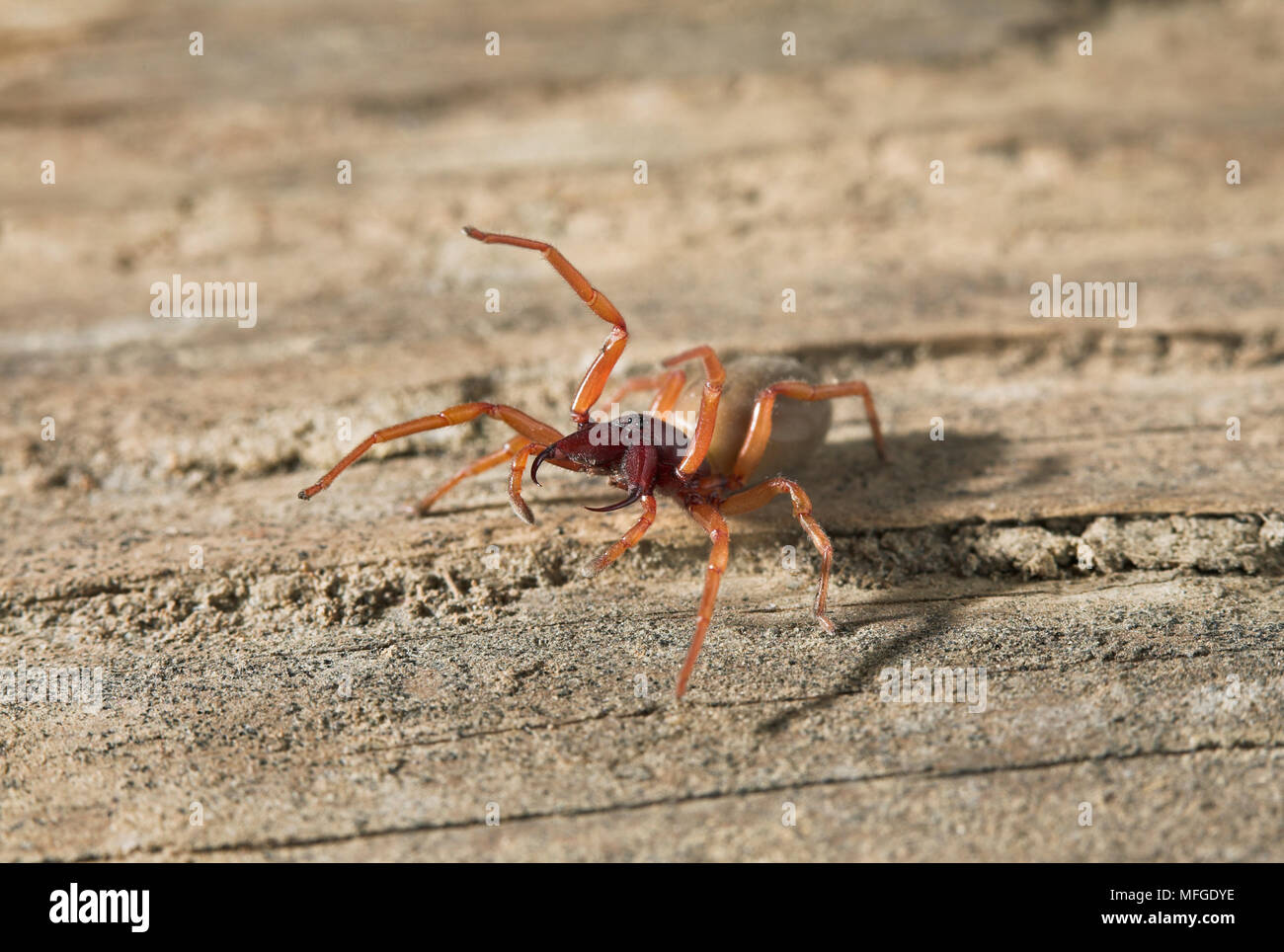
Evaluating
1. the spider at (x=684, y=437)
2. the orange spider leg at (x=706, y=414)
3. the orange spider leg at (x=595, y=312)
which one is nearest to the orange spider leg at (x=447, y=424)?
the spider at (x=684, y=437)

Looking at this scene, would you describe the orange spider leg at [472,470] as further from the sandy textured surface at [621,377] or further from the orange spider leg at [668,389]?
the orange spider leg at [668,389]

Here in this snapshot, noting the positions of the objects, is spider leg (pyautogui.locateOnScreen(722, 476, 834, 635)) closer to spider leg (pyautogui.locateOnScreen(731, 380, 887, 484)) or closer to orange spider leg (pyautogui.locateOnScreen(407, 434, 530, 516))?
spider leg (pyautogui.locateOnScreen(731, 380, 887, 484))

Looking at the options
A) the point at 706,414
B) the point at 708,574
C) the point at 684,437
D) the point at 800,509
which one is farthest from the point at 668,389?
the point at 708,574

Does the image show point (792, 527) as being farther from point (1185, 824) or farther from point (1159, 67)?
point (1159, 67)

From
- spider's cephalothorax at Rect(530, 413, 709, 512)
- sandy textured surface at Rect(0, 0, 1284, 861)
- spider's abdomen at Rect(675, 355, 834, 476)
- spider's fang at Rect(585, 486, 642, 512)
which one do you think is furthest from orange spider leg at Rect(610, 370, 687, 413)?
spider's fang at Rect(585, 486, 642, 512)
